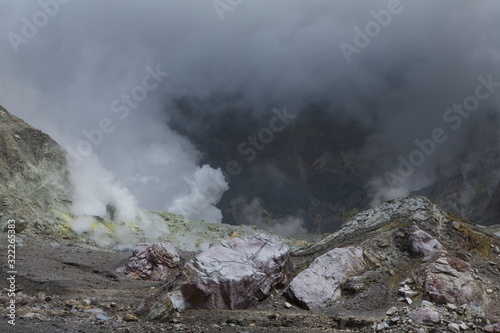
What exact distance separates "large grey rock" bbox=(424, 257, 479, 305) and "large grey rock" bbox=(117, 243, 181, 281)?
68.1 feet

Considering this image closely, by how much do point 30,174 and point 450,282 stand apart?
5040cm

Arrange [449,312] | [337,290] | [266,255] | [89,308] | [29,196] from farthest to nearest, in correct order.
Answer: [29,196], [266,255], [337,290], [89,308], [449,312]

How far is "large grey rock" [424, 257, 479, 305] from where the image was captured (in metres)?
13.5

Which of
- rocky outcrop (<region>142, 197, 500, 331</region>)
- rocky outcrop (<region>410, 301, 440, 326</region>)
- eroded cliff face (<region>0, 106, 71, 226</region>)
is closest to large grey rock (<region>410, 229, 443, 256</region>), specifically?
rocky outcrop (<region>142, 197, 500, 331</region>)

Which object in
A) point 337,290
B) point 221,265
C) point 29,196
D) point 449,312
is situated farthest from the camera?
point 29,196

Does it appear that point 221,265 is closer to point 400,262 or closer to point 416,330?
point 416,330

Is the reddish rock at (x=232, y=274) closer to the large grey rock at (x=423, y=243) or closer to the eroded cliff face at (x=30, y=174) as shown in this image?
the large grey rock at (x=423, y=243)

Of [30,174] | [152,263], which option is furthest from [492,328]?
[30,174]

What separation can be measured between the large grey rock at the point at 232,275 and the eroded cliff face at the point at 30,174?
33075 millimetres

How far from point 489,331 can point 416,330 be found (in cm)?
233

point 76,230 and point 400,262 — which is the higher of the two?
point 76,230

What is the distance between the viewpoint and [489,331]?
11.0 meters

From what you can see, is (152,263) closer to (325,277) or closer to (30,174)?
(325,277)

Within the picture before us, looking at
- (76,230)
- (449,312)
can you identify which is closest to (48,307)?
(449,312)
